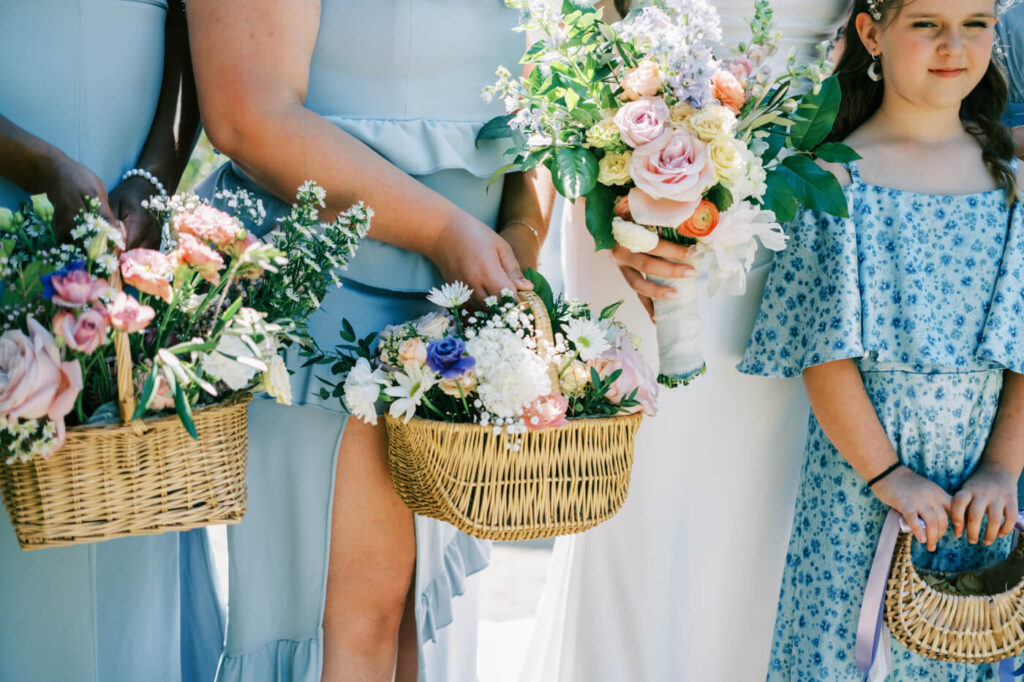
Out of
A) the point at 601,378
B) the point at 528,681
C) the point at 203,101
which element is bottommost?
the point at 528,681

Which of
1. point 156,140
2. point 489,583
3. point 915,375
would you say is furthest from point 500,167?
point 489,583

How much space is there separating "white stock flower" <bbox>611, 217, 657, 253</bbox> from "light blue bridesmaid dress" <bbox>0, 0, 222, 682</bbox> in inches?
41.9

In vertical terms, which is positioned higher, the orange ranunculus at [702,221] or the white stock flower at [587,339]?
the orange ranunculus at [702,221]

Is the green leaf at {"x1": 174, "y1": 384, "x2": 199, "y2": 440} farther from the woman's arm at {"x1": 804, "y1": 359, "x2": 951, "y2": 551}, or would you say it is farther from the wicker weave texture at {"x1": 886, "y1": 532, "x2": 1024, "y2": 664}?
the wicker weave texture at {"x1": 886, "y1": 532, "x2": 1024, "y2": 664}

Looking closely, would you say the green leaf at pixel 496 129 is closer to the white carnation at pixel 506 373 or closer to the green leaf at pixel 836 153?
the white carnation at pixel 506 373

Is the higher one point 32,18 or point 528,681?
point 32,18

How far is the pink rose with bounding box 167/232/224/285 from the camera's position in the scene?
1.67 m

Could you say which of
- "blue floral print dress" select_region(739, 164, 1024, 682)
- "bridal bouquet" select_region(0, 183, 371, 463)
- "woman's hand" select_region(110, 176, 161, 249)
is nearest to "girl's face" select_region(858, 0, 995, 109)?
"blue floral print dress" select_region(739, 164, 1024, 682)

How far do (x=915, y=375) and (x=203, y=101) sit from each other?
5.70 ft

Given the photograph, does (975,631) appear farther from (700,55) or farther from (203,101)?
(203,101)

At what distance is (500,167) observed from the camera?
2.28 meters

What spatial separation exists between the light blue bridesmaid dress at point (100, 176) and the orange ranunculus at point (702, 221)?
1.20 metres

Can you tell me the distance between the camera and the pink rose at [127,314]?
1.58 metres

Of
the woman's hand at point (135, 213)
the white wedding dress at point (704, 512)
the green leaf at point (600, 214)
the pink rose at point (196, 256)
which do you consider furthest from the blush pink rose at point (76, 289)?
the white wedding dress at point (704, 512)
